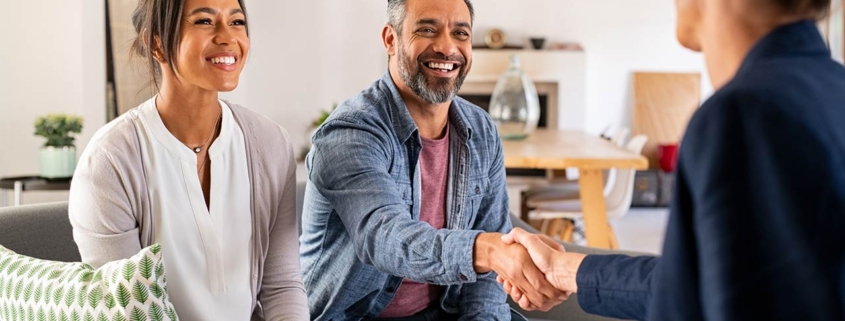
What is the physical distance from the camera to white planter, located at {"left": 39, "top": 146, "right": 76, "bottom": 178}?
4141mm

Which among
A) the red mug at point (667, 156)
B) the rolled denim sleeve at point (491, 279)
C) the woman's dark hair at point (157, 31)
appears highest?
the woman's dark hair at point (157, 31)

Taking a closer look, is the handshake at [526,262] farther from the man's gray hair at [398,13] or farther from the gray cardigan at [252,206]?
the man's gray hair at [398,13]

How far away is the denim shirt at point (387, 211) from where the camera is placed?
5.51ft

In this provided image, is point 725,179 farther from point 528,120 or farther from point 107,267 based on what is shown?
point 528,120

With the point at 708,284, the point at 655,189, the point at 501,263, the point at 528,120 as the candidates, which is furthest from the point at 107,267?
the point at 655,189

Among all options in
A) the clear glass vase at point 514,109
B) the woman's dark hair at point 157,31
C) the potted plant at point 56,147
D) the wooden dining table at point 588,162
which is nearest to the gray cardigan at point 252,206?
the woman's dark hair at point 157,31

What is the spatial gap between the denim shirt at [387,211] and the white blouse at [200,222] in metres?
0.21

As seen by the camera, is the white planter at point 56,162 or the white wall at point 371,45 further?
the white wall at point 371,45

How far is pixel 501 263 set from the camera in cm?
162

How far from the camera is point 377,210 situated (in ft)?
5.75

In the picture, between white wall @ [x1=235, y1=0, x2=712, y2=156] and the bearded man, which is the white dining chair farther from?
white wall @ [x1=235, y1=0, x2=712, y2=156]

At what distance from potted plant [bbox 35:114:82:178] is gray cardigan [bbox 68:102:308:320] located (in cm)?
265

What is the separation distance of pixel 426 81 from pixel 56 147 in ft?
8.82

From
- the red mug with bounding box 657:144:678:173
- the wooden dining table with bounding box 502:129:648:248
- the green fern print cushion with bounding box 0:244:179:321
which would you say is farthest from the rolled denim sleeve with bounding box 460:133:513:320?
the red mug with bounding box 657:144:678:173
